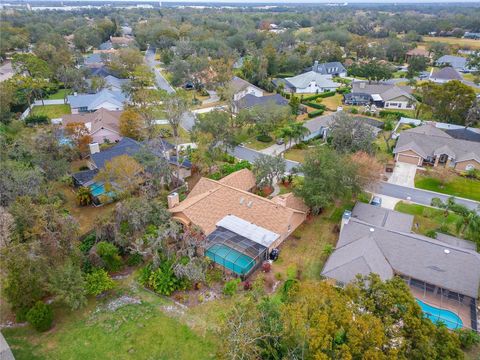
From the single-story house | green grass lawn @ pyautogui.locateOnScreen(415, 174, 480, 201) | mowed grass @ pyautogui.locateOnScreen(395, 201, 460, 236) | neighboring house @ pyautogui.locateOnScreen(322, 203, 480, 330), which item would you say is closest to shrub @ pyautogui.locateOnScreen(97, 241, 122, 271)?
neighboring house @ pyautogui.locateOnScreen(322, 203, 480, 330)

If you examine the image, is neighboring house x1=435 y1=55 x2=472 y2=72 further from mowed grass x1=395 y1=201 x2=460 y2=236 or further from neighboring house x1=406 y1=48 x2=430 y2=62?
mowed grass x1=395 y1=201 x2=460 y2=236

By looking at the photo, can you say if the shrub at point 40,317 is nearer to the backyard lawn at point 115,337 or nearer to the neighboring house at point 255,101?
the backyard lawn at point 115,337

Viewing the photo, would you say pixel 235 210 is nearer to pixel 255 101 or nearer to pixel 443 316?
pixel 443 316

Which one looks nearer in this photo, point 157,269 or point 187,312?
point 187,312

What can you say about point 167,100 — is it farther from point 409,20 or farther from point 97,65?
point 409,20

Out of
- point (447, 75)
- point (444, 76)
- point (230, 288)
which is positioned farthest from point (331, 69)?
point (230, 288)

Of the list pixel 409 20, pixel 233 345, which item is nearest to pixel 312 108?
pixel 233 345

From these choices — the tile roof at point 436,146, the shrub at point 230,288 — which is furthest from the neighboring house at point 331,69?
the shrub at point 230,288
